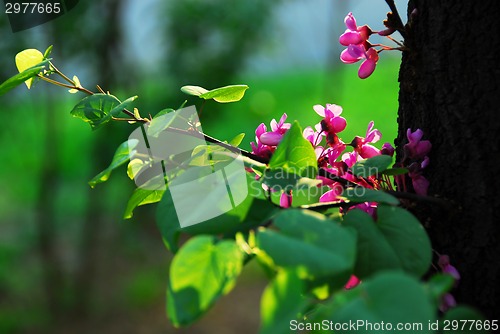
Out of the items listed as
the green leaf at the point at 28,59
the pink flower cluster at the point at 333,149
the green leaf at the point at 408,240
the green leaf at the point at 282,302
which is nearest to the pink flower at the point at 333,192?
the pink flower cluster at the point at 333,149

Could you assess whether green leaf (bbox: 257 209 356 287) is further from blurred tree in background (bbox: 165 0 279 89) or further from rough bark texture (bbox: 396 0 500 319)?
blurred tree in background (bbox: 165 0 279 89)

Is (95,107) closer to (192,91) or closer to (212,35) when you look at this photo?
(192,91)

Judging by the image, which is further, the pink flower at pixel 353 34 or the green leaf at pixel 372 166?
the pink flower at pixel 353 34

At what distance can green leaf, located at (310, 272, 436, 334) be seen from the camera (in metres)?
0.39

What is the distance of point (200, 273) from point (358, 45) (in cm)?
35

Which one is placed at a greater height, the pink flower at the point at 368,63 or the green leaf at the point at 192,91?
the green leaf at the point at 192,91

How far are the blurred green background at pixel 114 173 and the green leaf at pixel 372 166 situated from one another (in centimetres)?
245

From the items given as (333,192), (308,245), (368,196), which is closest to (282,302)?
(308,245)

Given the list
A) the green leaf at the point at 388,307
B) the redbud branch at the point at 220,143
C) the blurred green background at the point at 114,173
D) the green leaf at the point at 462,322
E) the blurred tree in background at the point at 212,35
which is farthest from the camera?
the blurred tree in background at the point at 212,35

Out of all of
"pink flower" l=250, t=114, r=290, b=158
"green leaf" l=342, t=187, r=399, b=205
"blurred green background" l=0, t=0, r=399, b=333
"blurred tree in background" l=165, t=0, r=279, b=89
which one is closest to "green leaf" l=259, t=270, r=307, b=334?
"green leaf" l=342, t=187, r=399, b=205

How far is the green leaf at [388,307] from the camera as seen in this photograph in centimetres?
39

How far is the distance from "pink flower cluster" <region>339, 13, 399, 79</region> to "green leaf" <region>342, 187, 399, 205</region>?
185mm

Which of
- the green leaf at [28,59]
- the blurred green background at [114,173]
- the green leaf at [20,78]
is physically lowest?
the blurred green background at [114,173]

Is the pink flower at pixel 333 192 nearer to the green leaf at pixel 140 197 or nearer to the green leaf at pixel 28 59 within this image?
the green leaf at pixel 140 197
